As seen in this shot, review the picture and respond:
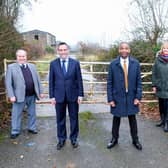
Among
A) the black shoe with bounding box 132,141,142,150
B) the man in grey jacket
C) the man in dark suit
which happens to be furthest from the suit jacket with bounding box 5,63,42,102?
the black shoe with bounding box 132,141,142,150

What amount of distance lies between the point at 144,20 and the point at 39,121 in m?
8.81

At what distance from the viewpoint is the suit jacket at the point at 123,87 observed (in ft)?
13.3

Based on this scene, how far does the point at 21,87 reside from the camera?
466 cm

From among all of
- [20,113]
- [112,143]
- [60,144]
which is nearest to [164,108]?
[112,143]

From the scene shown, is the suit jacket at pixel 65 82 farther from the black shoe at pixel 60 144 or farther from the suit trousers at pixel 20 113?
the suit trousers at pixel 20 113

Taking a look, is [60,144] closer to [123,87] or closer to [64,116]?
[64,116]

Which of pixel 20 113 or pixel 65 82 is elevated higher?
pixel 65 82

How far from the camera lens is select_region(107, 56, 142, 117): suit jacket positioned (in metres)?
4.06

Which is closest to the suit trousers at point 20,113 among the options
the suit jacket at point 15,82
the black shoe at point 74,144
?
the suit jacket at point 15,82

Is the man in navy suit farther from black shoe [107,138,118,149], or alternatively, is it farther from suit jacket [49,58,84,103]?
black shoe [107,138,118,149]

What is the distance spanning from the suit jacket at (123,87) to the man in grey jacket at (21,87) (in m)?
1.52

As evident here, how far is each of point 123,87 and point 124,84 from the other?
0.05 meters

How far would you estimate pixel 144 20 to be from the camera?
41.5 ft

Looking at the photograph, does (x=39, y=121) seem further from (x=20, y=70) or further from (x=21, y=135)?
(x=20, y=70)
